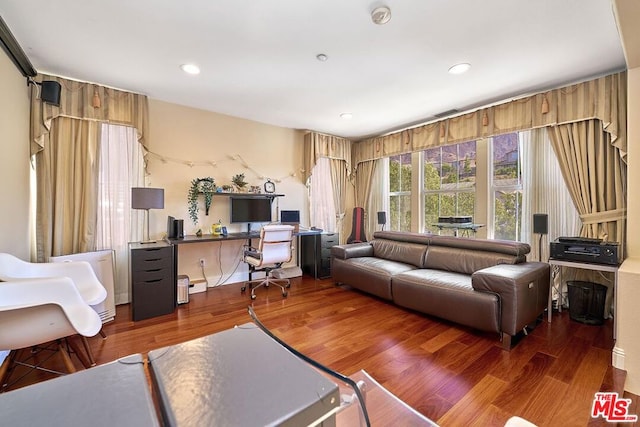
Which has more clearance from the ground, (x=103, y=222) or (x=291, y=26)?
(x=291, y=26)

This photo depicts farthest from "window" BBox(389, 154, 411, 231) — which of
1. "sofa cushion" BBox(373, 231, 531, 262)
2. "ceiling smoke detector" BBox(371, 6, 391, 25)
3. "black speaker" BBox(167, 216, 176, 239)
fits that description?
"black speaker" BBox(167, 216, 176, 239)

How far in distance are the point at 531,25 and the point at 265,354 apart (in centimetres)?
274

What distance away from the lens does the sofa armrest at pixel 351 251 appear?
3.84 meters

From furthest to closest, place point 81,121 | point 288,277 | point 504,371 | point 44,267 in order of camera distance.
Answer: point 288,277 → point 81,121 → point 44,267 → point 504,371

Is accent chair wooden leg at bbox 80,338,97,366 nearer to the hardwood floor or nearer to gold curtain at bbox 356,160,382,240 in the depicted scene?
the hardwood floor

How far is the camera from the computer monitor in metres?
4.41

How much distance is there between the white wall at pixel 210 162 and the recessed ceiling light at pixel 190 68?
1.08 m

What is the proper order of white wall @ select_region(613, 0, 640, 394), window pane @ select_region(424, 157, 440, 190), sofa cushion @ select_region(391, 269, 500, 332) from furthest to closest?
window pane @ select_region(424, 157, 440, 190) → sofa cushion @ select_region(391, 269, 500, 332) → white wall @ select_region(613, 0, 640, 394)

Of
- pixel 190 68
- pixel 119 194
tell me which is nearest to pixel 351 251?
pixel 190 68

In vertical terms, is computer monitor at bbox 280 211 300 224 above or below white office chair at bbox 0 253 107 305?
above

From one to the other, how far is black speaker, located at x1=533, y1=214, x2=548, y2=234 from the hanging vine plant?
12.6 feet

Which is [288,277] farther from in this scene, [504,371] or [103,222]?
[504,371]

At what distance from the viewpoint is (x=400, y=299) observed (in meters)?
2.99

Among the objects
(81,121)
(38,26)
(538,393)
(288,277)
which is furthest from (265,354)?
(288,277)
